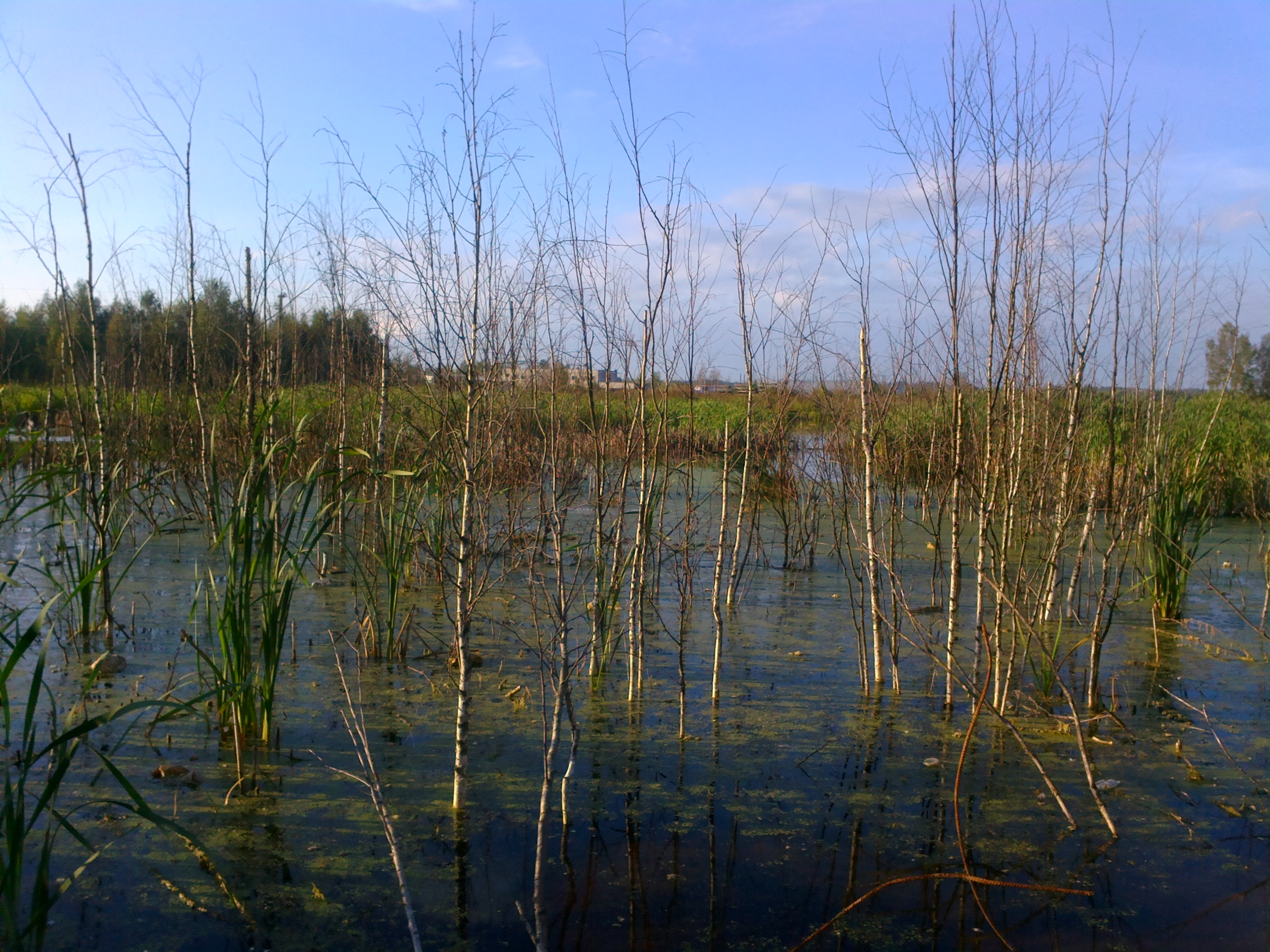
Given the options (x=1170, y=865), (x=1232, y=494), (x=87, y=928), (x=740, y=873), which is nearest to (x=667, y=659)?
(x=740, y=873)

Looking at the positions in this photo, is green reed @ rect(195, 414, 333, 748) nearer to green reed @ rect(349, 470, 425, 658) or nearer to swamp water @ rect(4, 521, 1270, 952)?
swamp water @ rect(4, 521, 1270, 952)

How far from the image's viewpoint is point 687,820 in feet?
9.39

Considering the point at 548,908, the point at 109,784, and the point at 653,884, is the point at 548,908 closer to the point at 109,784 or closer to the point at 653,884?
the point at 653,884

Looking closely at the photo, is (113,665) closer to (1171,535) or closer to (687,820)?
(687,820)

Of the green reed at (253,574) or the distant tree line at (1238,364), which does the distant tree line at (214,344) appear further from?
the distant tree line at (1238,364)

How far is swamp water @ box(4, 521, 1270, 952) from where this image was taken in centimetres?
231

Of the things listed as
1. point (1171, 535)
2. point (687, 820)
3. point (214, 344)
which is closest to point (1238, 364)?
point (1171, 535)

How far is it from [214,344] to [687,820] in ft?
20.7

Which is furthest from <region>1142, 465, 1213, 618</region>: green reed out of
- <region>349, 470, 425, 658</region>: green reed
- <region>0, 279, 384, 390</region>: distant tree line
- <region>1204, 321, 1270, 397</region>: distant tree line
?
<region>0, 279, 384, 390</region>: distant tree line

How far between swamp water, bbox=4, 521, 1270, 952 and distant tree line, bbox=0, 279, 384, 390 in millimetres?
1749

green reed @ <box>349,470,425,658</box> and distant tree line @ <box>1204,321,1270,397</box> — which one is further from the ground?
distant tree line @ <box>1204,321,1270,397</box>

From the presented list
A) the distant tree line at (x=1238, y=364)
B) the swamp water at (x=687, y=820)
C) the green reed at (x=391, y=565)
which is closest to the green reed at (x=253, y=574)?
the swamp water at (x=687, y=820)

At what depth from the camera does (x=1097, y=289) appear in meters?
3.45

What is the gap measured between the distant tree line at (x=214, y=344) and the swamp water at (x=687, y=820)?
5.74ft
